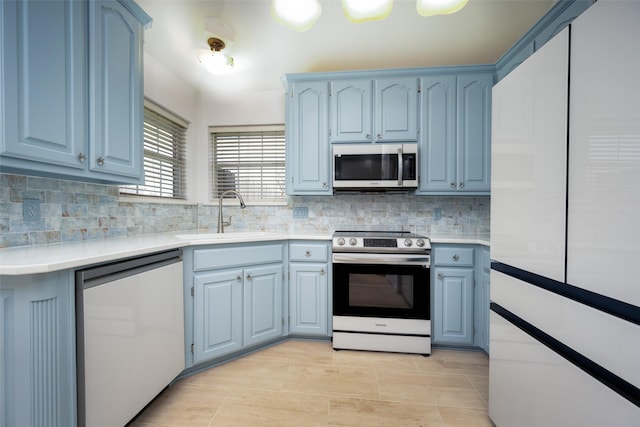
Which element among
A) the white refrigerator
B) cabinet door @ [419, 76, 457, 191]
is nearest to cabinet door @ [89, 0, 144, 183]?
the white refrigerator

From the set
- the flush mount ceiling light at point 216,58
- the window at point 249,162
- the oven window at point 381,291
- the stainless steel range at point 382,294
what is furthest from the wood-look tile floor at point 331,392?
the flush mount ceiling light at point 216,58

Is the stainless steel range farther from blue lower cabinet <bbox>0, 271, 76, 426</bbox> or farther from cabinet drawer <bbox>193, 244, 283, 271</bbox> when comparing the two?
blue lower cabinet <bbox>0, 271, 76, 426</bbox>

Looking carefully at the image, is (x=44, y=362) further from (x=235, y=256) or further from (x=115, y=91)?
(x=115, y=91)

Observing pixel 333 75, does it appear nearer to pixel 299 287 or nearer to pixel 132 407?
pixel 299 287

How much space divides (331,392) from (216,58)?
2.56m

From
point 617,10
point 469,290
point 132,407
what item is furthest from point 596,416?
point 132,407

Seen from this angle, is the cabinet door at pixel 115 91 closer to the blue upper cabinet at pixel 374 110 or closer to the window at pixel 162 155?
the window at pixel 162 155

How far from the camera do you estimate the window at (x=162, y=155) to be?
2307mm

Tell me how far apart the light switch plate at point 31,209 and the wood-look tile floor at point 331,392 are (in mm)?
1226

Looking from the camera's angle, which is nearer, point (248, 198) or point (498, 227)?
point (498, 227)

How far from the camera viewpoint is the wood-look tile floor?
57.6 inches

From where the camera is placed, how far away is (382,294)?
2.20 meters

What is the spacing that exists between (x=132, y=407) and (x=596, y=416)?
1.88m

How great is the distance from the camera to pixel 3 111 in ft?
3.30
